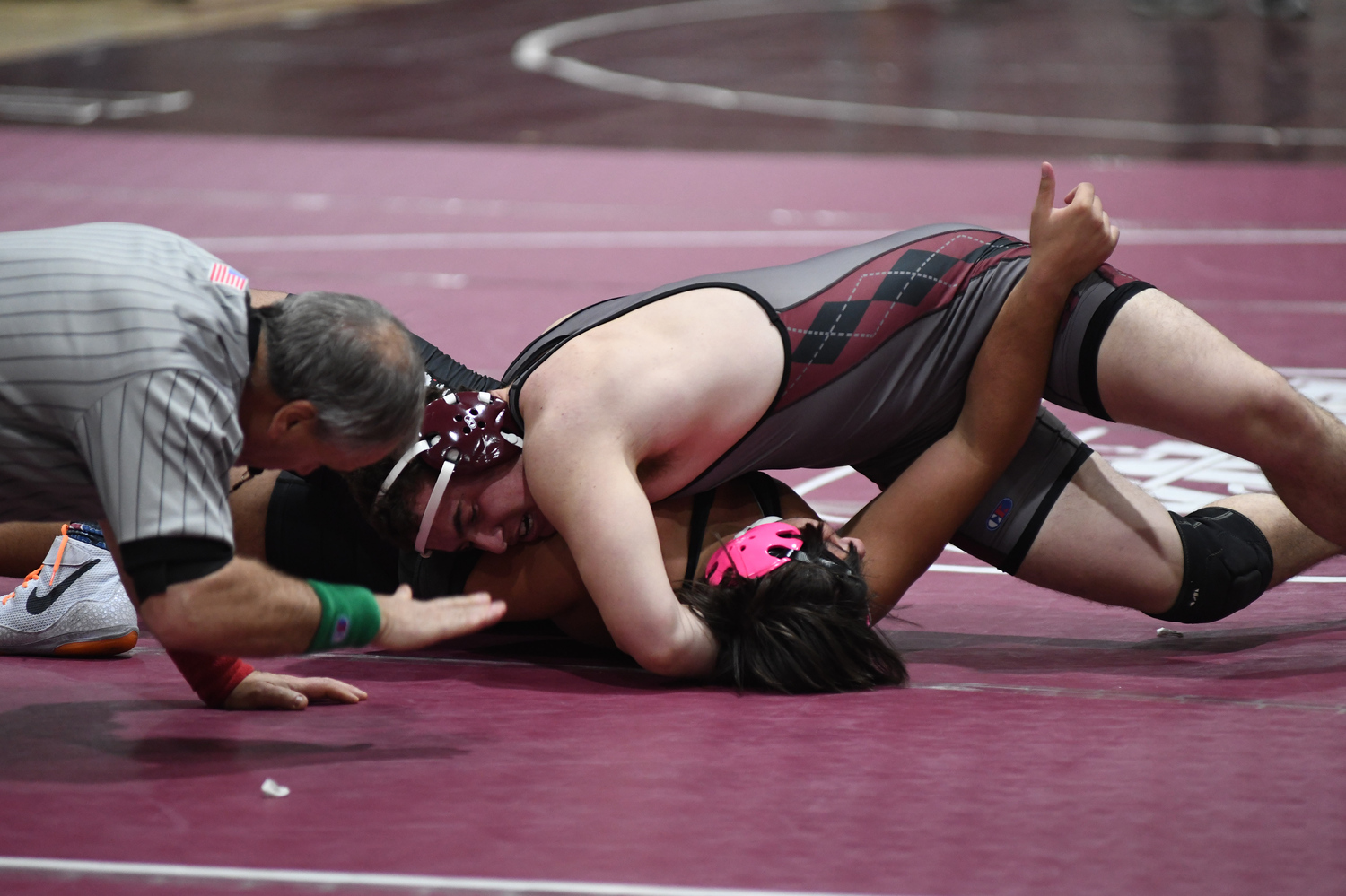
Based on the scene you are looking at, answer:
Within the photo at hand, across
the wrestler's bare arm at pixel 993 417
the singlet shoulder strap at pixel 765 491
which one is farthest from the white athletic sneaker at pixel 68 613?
the wrestler's bare arm at pixel 993 417

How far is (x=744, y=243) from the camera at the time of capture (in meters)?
7.39

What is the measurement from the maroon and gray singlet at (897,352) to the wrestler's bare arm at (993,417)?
0.06m

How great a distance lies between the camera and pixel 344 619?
229 cm

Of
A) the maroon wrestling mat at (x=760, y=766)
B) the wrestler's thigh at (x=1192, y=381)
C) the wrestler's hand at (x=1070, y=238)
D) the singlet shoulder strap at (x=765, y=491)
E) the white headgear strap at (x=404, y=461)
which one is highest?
the wrestler's hand at (x=1070, y=238)

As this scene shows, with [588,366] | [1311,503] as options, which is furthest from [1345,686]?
[588,366]

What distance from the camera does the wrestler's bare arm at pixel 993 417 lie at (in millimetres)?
3000

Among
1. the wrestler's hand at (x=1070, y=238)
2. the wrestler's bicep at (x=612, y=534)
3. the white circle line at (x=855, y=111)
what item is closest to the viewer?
the wrestler's bicep at (x=612, y=534)

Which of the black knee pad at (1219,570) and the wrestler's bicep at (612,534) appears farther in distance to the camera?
the black knee pad at (1219,570)

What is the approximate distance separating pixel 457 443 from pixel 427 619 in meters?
0.58

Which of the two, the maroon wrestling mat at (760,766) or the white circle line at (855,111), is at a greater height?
the white circle line at (855,111)

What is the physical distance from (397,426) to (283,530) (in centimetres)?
95

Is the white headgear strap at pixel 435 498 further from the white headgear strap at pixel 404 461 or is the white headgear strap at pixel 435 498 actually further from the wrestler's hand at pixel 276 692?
the wrestler's hand at pixel 276 692

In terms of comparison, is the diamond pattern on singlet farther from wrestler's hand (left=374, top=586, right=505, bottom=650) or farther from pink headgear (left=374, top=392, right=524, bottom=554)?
wrestler's hand (left=374, top=586, right=505, bottom=650)

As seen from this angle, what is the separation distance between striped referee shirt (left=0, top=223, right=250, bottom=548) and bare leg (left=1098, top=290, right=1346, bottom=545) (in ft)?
5.12
